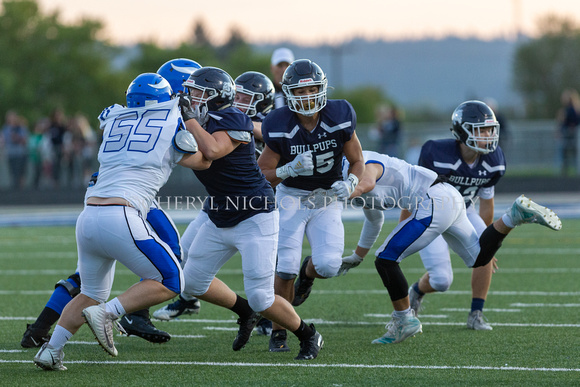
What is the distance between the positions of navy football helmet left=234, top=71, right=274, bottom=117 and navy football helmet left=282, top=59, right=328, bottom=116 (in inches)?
29.8

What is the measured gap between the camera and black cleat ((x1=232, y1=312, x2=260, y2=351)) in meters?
4.86

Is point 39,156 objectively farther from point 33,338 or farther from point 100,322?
point 100,322

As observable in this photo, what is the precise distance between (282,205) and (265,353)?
96 centimetres

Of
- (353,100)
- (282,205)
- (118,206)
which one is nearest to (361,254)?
(282,205)

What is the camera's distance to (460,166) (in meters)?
5.51

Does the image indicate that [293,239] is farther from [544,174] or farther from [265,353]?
[544,174]

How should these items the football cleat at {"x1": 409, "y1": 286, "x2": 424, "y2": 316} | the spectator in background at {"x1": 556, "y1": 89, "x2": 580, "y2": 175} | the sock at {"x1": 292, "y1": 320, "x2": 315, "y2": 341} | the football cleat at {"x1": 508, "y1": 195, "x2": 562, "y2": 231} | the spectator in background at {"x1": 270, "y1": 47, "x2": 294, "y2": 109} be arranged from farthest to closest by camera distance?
the spectator in background at {"x1": 556, "y1": 89, "x2": 580, "y2": 175} < the spectator in background at {"x1": 270, "y1": 47, "x2": 294, "y2": 109} < the football cleat at {"x1": 409, "y1": 286, "x2": 424, "y2": 316} < the football cleat at {"x1": 508, "y1": 195, "x2": 562, "y2": 231} < the sock at {"x1": 292, "y1": 320, "x2": 315, "y2": 341}

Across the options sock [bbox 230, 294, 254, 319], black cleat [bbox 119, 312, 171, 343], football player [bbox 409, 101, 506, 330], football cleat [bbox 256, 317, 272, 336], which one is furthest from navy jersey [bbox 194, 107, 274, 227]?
football player [bbox 409, 101, 506, 330]

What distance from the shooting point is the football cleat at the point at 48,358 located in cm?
423

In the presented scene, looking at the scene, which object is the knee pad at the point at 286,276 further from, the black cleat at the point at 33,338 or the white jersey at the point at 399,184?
the black cleat at the point at 33,338

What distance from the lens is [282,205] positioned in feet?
17.3

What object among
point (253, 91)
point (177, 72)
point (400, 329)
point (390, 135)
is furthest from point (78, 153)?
point (400, 329)

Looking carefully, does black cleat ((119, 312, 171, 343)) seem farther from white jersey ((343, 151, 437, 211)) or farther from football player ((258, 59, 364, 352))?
white jersey ((343, 151, 437, 211))

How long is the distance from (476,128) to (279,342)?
1911 mm
